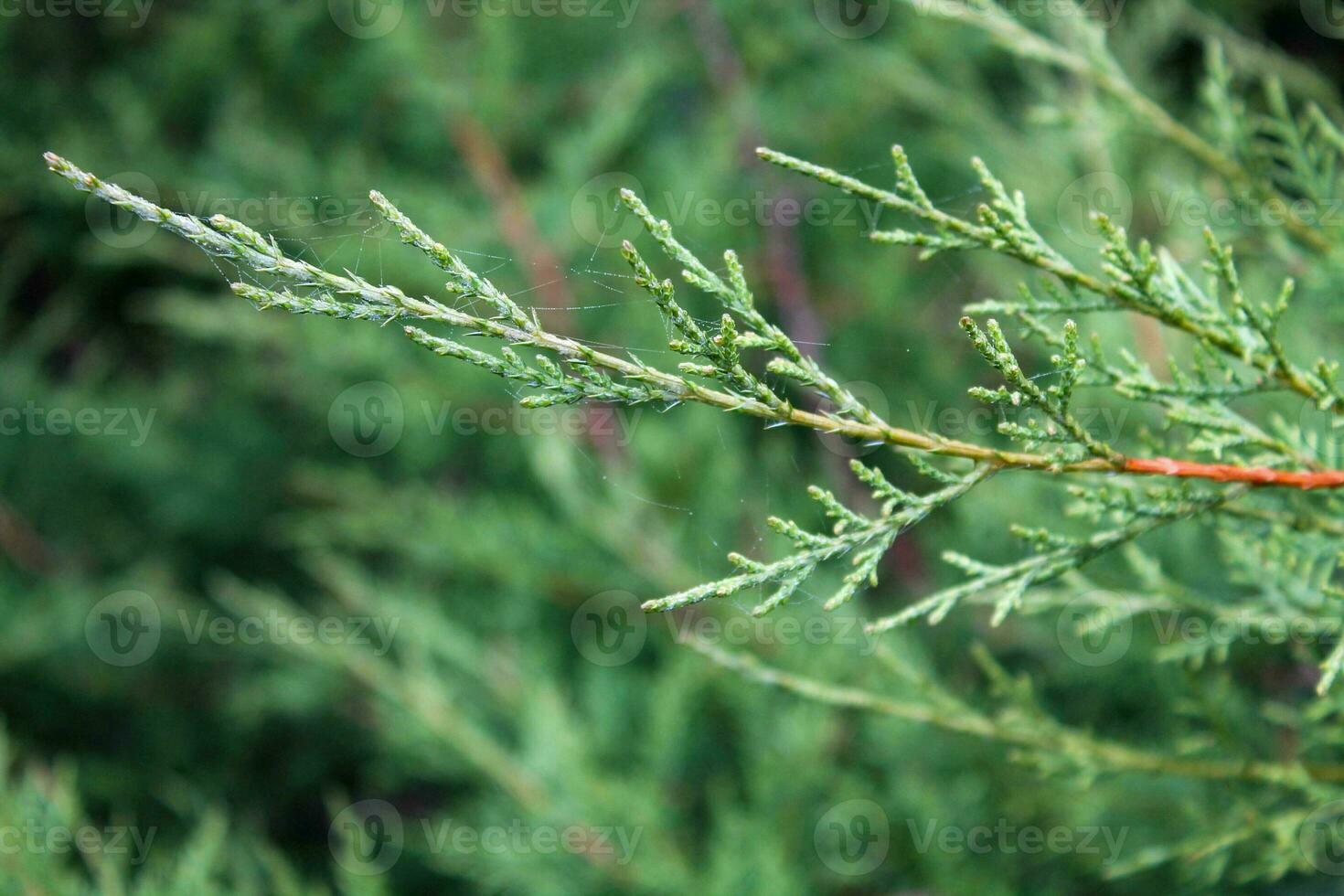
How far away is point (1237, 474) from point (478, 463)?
3332 millimetres

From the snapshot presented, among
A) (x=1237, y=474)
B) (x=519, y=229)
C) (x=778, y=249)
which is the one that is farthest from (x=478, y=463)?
(x=1237, y=474)

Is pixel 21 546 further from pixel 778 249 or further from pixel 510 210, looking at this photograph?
pixel 778 249

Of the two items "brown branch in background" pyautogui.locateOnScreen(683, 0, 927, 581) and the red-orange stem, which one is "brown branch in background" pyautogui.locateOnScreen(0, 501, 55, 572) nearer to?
"brown branch in background" pyautogui.locateOnScreen(683, 0, 927, 581)

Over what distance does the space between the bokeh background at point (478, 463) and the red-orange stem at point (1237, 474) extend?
42.3 inches

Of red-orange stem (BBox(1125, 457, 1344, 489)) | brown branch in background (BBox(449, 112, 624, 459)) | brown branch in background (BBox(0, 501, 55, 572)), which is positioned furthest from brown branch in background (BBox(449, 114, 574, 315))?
brown branch in background (BBox(0, 501, 55, 572))

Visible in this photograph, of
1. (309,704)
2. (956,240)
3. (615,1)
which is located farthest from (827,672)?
(615,1)

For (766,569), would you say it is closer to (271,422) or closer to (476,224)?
(476,224)

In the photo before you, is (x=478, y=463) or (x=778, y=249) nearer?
(x=778, y=249)

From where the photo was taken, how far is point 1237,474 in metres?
1.17

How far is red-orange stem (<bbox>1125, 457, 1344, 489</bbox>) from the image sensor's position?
45.1 inches

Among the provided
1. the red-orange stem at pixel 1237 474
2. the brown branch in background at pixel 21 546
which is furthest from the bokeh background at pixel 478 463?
the red-orange stem at pixel 1237 474

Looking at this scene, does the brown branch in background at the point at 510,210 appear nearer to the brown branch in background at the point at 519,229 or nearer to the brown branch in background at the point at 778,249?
the brown branch in background at the point at 519,229

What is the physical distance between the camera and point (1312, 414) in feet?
7.12

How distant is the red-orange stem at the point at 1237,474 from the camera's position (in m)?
1.15
